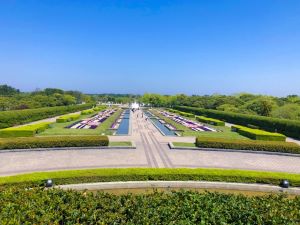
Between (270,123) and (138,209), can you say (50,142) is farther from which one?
(270,123)

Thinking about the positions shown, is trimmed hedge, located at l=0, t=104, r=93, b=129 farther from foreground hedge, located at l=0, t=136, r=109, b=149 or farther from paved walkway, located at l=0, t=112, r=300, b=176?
paved walkway, located at l=0, t=112, r=300, b=176

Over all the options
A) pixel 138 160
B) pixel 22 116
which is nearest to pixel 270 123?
pixel 138 160

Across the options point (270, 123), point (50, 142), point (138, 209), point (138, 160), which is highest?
point (270, 123)

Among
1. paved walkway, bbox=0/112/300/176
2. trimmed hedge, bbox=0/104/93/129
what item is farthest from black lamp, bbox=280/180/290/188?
A: trimmed hedge, bbox=0/104/93/129

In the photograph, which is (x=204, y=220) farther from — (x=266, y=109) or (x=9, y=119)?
(x=266, y=109)

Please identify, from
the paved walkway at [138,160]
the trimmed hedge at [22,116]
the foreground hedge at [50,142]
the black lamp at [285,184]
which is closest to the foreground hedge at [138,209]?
the black lamp at [285,184]

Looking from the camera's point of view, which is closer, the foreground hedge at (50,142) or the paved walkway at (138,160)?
the paved walkway at (138,160)

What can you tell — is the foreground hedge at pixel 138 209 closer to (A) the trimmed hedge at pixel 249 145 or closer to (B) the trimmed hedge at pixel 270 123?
(A) the trimmed hedge at pixel 249 145
